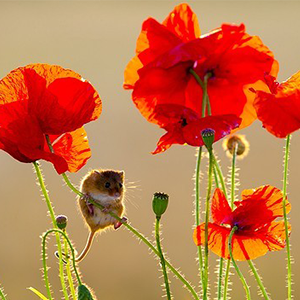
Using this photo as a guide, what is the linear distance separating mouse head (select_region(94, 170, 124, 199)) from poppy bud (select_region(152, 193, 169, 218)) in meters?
0.39

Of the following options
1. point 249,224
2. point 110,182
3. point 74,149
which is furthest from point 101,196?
point 249,224

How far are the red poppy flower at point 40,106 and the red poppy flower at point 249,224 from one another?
0.20m

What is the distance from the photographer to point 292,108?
0.77 m

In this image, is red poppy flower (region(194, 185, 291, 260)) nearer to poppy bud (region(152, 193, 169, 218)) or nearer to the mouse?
poppy bud (region(152, 193, 169, 218))

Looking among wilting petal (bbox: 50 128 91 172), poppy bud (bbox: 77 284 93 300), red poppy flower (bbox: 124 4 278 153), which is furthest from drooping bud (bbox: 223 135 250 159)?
poppy bud (bbox: 77 284 93 300)

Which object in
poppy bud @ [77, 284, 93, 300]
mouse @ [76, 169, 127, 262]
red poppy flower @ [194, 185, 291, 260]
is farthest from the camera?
mouse @ [76, 169, 127, 262]

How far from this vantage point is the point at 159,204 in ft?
2.36

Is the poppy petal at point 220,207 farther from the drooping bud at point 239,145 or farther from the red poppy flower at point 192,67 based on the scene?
the drooping bud at point 239,145

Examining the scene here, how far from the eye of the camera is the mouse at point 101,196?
104cm

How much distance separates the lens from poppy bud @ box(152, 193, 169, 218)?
719mm

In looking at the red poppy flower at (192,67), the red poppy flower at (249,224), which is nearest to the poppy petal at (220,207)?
the red poppy flower at (249,224)

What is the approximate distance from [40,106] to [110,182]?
34 centimetres

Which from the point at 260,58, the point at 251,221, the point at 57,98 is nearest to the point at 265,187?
the point at 251,221

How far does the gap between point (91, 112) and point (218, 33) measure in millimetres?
182
